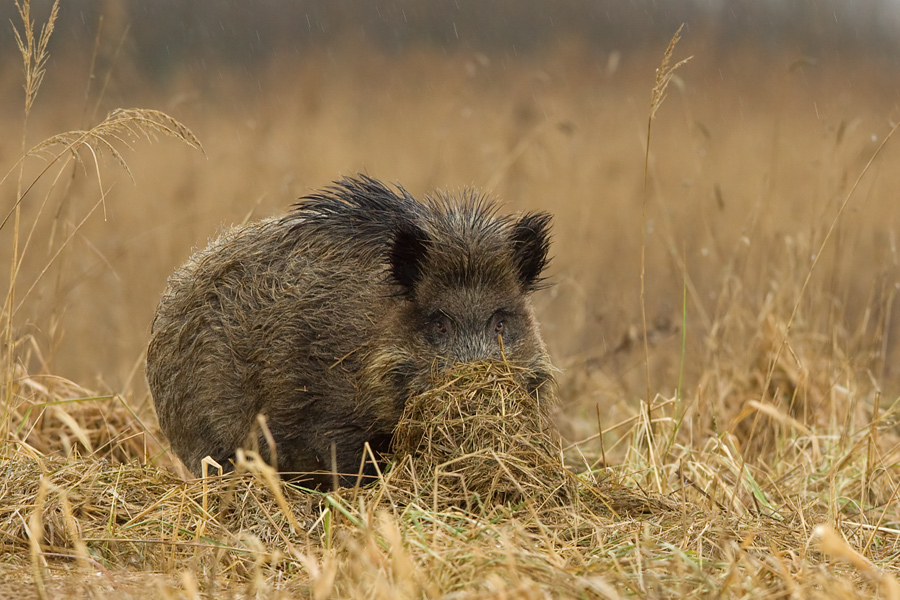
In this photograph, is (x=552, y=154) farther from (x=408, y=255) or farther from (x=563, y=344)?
(x=408, y=255)

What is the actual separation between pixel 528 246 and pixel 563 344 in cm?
454

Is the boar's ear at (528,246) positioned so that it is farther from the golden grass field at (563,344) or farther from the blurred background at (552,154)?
the blurred background at (552,154)

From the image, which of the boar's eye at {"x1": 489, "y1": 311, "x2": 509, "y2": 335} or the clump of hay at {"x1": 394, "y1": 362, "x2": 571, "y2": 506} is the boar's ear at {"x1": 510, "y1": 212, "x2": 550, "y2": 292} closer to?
the boar's eye at {"x1": 489, "y1": 311, "x2": 509, "y2": 335}

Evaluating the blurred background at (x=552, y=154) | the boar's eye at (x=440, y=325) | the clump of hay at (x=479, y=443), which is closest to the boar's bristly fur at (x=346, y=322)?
the boar's eye at (x=440, y=325)

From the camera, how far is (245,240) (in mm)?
5152

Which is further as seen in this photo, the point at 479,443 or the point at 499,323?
the point at 499,323

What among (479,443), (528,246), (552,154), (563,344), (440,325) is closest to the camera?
(479,443)

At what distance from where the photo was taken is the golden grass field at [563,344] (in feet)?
10.8

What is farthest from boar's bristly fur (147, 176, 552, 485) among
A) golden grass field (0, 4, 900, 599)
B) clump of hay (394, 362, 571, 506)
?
golden grass field (0, 4, 900, 599)

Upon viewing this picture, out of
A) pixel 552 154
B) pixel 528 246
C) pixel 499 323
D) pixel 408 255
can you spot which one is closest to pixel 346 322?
pixel 408 255

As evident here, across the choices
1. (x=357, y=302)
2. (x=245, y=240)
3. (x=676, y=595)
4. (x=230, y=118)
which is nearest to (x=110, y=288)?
(x=230, y=118)

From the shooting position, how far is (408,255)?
15.0 feet

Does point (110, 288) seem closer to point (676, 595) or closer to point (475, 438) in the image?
point (475, 438)

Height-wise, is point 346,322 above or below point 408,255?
below
